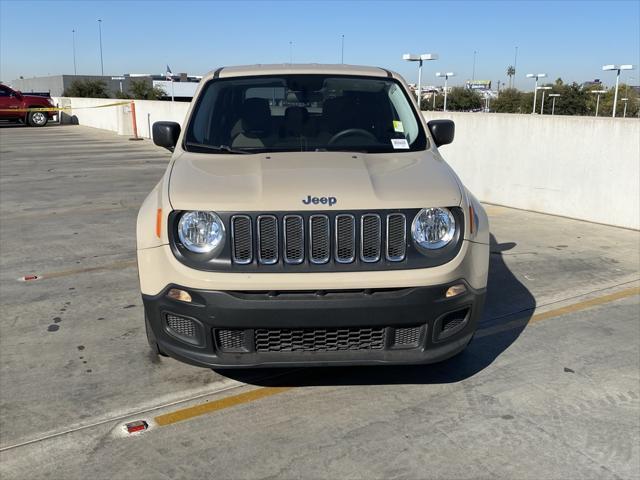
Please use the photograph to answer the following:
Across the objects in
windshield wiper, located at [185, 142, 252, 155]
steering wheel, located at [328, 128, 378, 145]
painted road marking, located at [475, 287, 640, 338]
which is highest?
steering wheel, located at [328, 128, 378, 145]

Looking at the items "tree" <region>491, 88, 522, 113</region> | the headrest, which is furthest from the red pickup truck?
"tree" <region>491, 88, 522, 113</region>

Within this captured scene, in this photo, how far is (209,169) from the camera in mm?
3627

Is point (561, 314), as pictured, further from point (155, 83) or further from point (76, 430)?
point (155, 83)

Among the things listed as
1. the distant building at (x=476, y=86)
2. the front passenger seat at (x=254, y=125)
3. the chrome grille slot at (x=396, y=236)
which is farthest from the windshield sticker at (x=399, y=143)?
the distant building at (x=476, y=86)

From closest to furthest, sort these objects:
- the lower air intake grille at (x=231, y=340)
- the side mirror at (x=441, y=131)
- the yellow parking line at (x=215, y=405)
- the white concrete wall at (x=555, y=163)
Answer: the lower air intake grille at (x=231, y=340) < the yellow parking line at (x=215, y=405) < the side mirror at (x=441, y=131) < the white concrete wall at (x=555, y=163)

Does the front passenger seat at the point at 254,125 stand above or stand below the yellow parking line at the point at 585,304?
above

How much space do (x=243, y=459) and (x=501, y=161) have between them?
26.8 ft

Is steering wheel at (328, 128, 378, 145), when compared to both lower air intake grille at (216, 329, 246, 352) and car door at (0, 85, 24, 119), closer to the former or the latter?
lower air intake grille at (216, 329, 246, 352)

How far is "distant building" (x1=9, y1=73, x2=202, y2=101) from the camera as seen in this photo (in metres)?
60.0

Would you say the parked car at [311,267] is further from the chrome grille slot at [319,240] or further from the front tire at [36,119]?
the front tire at [36,119]

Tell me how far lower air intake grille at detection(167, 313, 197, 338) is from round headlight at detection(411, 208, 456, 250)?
1234 millimetres

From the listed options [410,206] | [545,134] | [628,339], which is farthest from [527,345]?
[545,134]

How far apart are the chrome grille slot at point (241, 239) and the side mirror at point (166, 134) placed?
1565 mm

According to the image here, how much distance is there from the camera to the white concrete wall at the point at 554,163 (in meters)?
8.33
